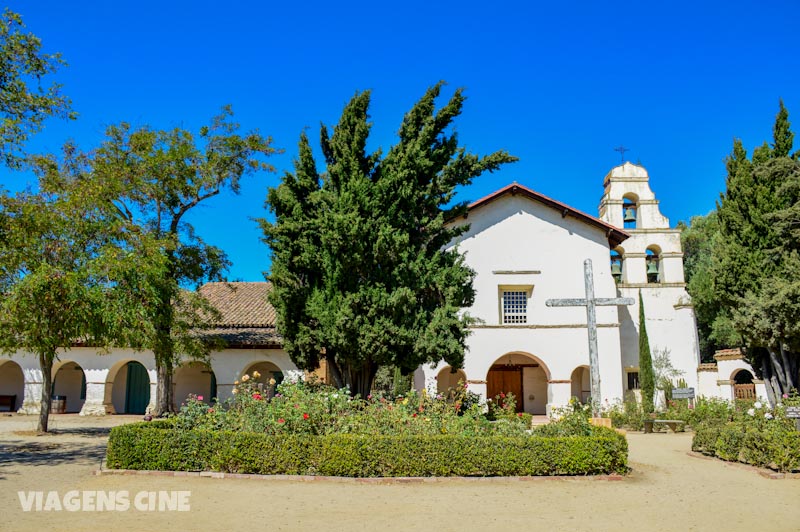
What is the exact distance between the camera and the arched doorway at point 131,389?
25.2 m

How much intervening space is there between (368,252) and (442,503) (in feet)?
24.9

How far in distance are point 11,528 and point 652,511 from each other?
745 centimetres

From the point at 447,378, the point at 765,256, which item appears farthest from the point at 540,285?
the point at 765,256

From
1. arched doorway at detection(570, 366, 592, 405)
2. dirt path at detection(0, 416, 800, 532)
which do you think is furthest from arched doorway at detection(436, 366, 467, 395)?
dirt path at detection(0, 416, 800, 532)

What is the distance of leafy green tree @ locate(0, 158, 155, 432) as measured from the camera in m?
11.9

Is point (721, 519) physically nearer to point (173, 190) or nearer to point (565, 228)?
point (173, 190)

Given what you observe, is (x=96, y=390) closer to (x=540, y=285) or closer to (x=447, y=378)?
(x=447, y=378)

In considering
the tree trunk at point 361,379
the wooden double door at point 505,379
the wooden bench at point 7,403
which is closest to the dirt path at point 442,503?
the tree trunk at point 361,379

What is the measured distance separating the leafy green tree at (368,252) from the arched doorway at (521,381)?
12248 millimetres

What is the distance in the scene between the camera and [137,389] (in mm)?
25391

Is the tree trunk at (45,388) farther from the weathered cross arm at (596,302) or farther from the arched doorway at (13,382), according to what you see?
the weathered cross arm at (596,302)

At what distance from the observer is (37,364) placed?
23562 millimetres

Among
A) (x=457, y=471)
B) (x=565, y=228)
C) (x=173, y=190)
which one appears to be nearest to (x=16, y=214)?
(x=173, y=190)

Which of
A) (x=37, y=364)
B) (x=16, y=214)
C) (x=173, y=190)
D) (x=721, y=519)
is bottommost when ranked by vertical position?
(x=721, y=519)
